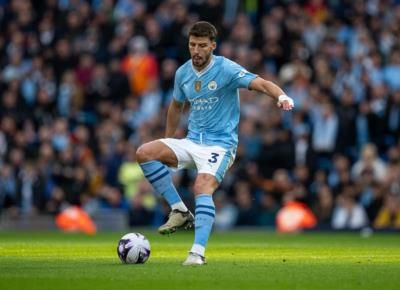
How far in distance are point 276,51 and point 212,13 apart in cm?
207

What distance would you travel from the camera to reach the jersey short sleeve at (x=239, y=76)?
517 inches

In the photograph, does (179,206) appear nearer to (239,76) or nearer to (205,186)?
(205,186)

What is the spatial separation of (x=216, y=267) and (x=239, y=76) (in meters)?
2.18

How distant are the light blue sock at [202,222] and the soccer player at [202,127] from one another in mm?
412

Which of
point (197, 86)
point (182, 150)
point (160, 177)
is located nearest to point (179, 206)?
point (160, 177)

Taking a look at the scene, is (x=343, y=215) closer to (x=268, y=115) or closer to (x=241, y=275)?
(x=268, y=115)

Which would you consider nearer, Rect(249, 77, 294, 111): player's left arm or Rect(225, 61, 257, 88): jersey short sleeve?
Rect(249, 77, 294, 111): player's left arm

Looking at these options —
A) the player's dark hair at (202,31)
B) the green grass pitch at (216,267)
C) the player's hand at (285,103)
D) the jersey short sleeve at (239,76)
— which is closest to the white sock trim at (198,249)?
the green grass pitch at (216,267)

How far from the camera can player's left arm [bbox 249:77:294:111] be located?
1240 cm

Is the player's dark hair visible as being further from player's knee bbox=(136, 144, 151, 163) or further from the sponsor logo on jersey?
player's knee bbox=(136, 144, 151, 163)

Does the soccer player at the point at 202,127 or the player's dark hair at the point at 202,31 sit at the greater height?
the player's dark hair at the point at 202,31

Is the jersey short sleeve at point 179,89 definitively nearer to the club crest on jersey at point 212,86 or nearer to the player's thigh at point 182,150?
the club crest on jersey at point 212,86

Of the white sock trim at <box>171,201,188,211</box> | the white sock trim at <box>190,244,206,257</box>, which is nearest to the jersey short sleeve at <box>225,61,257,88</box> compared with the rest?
the white sock trim at <box>171,201,188,211</box>

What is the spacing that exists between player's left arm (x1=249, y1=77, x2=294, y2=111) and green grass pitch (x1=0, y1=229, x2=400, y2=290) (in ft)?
5.53
